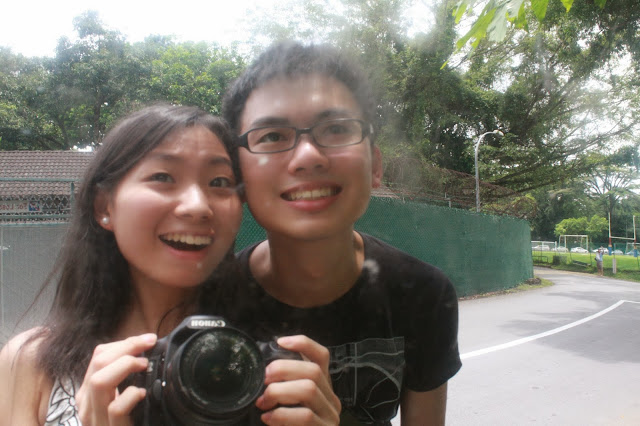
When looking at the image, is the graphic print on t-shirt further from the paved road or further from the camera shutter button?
the paved road

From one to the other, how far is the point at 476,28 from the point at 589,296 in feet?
11.1

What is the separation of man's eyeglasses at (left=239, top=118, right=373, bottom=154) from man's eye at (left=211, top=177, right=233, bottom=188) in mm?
78

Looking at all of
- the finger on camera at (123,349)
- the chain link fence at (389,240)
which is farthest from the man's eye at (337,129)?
the finger on camera at (123,349)

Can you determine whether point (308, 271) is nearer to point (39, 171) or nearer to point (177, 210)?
point (177, 210)

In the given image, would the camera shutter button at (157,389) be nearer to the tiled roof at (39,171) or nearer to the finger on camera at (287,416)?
the finger on camera at (287,416)

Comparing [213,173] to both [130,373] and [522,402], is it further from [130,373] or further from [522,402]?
[522,402]

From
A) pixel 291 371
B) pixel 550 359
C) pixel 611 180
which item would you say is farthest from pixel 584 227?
pixel 550 359

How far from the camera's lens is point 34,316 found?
0.98 metres

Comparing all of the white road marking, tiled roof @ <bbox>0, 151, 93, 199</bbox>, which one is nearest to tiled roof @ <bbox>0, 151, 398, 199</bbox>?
tiled roof @ <bbox>0, 151, 93, 199</bbox>

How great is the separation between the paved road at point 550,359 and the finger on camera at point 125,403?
124 centimetres

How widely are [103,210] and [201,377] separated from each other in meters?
0.38

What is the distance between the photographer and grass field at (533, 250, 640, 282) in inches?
76.2

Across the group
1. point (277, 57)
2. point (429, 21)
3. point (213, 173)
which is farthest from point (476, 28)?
point (213, 173)

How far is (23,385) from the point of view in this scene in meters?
0.88
